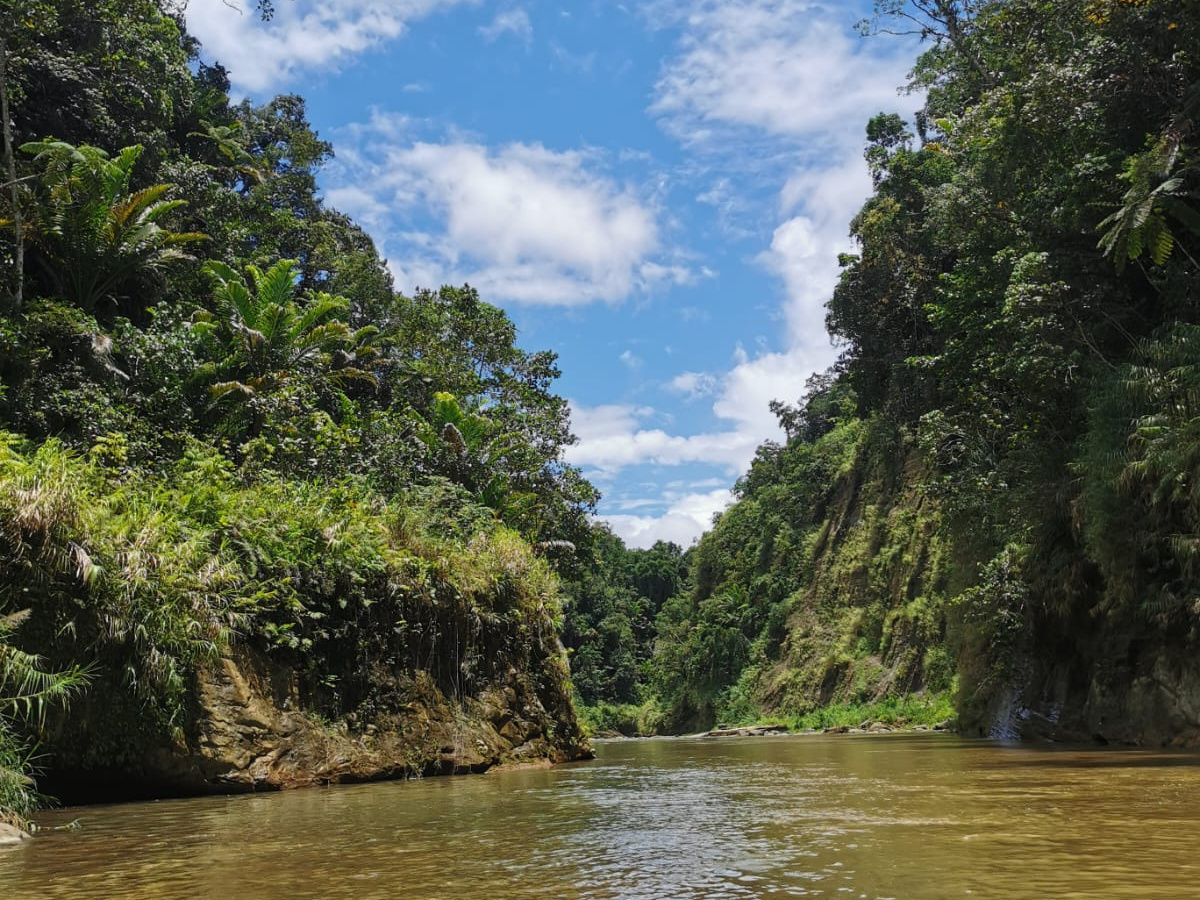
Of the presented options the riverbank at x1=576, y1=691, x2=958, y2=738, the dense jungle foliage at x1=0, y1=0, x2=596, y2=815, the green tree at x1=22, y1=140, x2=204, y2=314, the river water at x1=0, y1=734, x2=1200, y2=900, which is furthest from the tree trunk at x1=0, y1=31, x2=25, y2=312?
the riverbank at x1=576, y1=691, x2=958, y2=738

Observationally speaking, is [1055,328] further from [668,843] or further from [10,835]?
[10,835]

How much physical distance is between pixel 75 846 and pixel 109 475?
23.7 ft

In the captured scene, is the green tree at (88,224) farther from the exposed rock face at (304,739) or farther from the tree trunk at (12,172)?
the exposed rock face at (304,739)

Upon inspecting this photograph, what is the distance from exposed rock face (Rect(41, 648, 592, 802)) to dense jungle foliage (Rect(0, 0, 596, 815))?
32 centimetres

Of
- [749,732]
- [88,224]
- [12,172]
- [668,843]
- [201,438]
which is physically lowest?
[749,732]

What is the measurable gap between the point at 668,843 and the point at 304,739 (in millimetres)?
6627

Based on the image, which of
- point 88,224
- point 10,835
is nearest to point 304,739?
point 10,835

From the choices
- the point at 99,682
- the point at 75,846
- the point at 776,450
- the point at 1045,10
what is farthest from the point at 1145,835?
the point at 776,450

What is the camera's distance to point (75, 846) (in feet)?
17.7

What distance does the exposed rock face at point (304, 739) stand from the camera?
29.3ft

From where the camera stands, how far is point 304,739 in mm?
10289

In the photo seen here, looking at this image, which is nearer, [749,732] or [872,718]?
[872,718]

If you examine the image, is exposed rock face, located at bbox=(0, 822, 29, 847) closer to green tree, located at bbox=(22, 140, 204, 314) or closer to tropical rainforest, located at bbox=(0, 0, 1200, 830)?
tropical rainforest, located at bbox=(0, 0, 1200, 830)

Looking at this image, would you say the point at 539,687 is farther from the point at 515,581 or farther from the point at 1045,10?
the point at 1045,10
